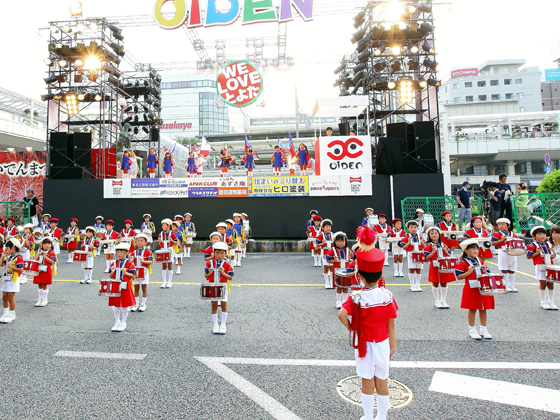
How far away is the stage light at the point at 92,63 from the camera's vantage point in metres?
19.5

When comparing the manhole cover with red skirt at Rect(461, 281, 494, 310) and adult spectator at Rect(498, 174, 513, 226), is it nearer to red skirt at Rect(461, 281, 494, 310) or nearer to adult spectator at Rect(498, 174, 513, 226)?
red skirt at Rect(461, 281, 494, 310)

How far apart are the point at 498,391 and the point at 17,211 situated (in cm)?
2157

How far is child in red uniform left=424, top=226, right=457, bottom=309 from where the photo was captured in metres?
7.02

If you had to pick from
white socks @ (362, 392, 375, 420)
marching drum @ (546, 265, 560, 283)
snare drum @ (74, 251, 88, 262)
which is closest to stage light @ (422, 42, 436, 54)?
marching drum @ (546, 265, 560, 283)

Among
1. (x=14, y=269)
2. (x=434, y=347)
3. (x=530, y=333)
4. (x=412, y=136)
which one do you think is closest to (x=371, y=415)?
(x=434, y=347)

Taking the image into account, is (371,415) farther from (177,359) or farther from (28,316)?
(28,316)

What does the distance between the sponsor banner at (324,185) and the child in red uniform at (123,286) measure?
10.9 metres

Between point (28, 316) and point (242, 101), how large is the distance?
611 inches

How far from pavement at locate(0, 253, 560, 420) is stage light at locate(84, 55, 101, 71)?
16387 mm

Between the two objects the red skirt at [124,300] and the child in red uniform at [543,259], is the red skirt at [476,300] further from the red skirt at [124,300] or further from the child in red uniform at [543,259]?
the red skirt at [124,300]

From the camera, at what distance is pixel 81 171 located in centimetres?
1795

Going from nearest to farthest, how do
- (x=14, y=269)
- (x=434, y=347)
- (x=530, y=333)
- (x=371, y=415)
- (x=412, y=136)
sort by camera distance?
(x=371, y=415) → (x=434, y=347) → (x=530, y=333) → (x=14, y=269) → (x=412, y=136)

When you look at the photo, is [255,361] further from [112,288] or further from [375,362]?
[112,288]

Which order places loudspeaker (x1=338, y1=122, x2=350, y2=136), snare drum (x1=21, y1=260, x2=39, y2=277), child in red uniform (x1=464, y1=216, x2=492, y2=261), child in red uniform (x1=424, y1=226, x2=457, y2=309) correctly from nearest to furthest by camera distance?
child in red uniform (x1=424, y1=226, x2=457, y2=309) < snare drum (x1=21, y1=260, x2=39, y2=277) < child in red uniform (x1=464, y1=216, x2=492, y2=261) < loudspeaker (x1=338, y1=122, x2=350, y2=136)
